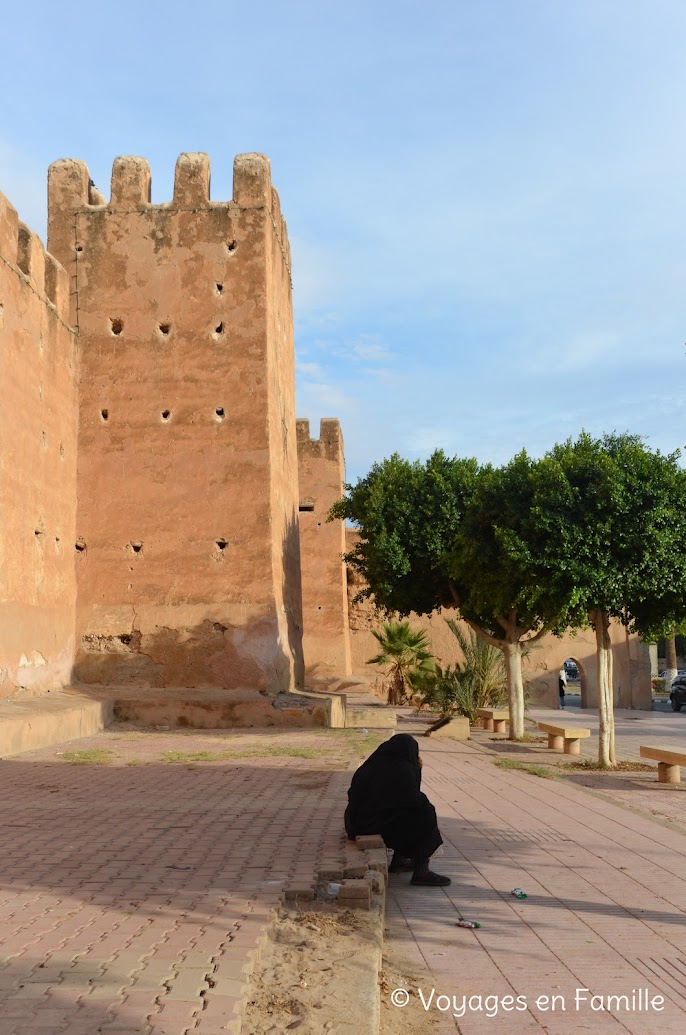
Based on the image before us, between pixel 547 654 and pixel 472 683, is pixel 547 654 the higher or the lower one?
the higher one

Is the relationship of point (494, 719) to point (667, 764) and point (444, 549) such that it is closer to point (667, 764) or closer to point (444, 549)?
point (444, 549)

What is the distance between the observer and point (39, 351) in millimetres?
15172

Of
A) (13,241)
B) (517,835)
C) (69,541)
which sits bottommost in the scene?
(517,835)

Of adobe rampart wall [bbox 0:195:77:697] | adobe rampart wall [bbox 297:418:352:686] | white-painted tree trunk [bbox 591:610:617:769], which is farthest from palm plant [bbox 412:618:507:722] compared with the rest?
adobe rampart wall [bbox 0:195:77:697]

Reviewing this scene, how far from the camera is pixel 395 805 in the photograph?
19.4 feet

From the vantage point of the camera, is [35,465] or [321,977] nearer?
[321,977]

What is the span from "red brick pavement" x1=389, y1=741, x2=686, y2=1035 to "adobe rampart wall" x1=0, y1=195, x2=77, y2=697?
807 cm

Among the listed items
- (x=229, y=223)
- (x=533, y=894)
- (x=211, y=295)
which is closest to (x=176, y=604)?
(x=211, y=295)

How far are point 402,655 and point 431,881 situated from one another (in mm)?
21776

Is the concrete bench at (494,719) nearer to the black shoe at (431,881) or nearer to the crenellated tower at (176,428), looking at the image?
the crenellated tower at (176,428)

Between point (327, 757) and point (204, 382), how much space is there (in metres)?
8.10

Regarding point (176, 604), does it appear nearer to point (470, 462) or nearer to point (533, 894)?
point (470, 462)

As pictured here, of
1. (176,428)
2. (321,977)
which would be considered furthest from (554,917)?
(176,428)

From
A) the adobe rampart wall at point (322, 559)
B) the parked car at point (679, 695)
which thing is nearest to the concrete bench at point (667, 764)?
the adobe rampart wall at point (322, 559)
